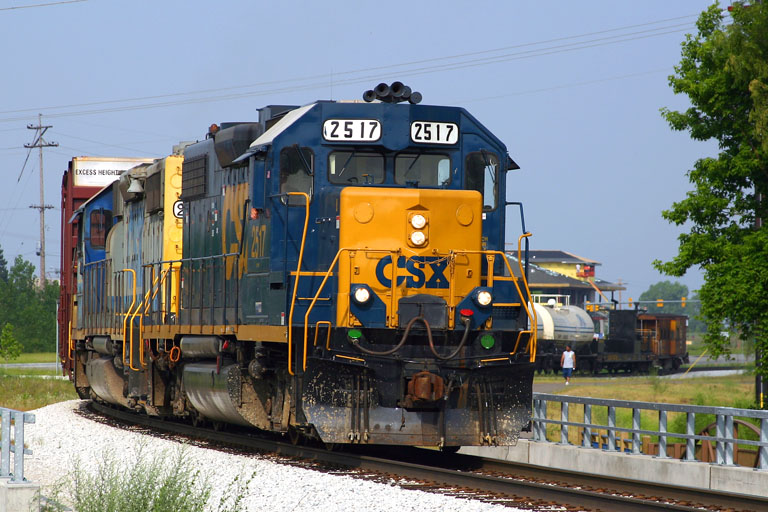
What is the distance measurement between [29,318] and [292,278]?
76.9 meters

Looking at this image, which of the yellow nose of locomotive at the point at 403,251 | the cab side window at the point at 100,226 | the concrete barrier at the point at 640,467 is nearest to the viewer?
the concrete barrier at the point at 640,467

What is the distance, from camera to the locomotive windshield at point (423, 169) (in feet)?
40.9

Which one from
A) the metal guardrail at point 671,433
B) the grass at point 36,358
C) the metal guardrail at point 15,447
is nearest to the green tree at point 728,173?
the metal guardrail at point 671,433

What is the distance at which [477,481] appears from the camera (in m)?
10.7

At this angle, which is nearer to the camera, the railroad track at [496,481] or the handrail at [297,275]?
the railroad track at [496,481]

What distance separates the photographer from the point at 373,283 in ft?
39.1

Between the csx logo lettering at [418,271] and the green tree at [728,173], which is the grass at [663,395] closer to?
the green tree at [728,173]

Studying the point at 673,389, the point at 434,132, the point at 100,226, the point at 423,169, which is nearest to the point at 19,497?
the point at 423,169

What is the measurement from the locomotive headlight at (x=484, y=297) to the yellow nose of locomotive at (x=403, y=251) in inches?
9.1

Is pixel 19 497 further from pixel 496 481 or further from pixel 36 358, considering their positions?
pixel 36 358

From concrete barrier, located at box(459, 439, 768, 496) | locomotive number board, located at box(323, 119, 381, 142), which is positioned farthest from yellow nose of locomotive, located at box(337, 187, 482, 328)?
concrete barrier, located at box(459, 439, 768, 496)

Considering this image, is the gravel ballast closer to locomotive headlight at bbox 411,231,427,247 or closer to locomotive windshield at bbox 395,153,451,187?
locomotive headlight at bbox 411,231,427,247

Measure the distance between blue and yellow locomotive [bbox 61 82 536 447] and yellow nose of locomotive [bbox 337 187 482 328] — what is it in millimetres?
16

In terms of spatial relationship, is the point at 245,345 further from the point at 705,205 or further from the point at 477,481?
the point at 705,205
